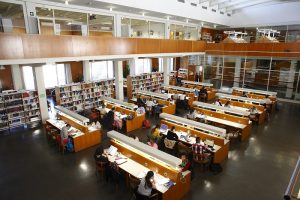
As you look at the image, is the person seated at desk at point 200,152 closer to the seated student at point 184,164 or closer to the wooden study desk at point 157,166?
the seated student at point 184,164

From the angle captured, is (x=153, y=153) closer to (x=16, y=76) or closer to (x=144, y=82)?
(x=16, y=76)

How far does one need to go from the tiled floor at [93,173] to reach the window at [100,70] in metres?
10.2

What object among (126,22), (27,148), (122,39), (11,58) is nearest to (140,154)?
(27,148)

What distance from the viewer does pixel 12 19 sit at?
8.82 m

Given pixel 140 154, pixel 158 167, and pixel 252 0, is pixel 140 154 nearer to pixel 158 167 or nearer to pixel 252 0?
pixel 158 167

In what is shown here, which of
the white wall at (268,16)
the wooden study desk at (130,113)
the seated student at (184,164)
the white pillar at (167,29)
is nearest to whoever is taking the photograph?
the seated student at (184,164)

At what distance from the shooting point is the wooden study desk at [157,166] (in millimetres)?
5764

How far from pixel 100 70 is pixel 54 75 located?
4.04 metres

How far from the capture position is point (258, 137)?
403 inches

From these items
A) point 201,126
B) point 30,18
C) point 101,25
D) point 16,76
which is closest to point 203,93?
point 201,126

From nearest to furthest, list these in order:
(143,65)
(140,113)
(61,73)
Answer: (140,113) < (61,73) < (143,65)

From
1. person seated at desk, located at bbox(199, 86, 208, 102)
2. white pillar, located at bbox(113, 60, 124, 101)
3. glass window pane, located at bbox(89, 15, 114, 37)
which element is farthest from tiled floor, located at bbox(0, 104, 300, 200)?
glass window pane, located at bbox(89, 15, 114, 37)

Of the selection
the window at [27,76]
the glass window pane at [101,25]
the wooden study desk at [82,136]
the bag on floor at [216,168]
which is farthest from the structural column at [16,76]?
the bag on floor at [216,168]

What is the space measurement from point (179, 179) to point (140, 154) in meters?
1.49
